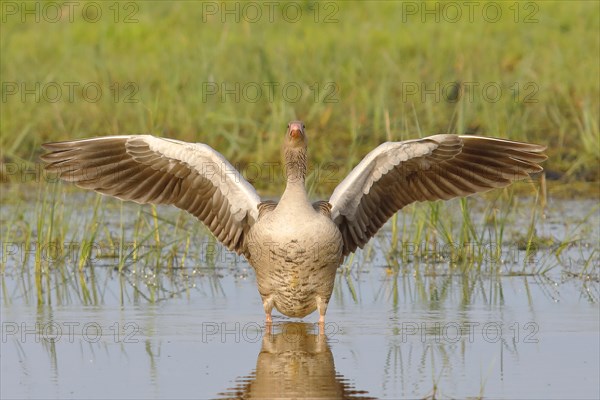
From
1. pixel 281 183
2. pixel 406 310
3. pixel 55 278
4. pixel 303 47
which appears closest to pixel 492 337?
pixel 406 310

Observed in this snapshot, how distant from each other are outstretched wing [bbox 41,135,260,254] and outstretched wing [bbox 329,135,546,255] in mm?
680

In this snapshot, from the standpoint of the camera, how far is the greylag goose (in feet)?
28.0

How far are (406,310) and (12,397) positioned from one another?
9.77ft

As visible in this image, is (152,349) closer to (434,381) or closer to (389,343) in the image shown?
(389,343)

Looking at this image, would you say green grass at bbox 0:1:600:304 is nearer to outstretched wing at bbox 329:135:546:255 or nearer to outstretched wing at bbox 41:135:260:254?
outstretched wing at bbox 329:135:546:255

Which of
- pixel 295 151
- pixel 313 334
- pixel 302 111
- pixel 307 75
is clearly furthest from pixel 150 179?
pixel 307 75

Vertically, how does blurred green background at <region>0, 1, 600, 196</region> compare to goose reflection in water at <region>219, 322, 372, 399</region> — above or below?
above

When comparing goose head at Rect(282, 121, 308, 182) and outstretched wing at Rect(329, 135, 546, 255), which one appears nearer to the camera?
goose head at Rect(282, 121, 308, 182)

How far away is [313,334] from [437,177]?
4.60 ft

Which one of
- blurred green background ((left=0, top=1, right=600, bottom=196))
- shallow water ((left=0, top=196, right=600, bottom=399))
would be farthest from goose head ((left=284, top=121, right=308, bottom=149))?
blurred green background ((left=0, top=1, right=600, bottom=196))

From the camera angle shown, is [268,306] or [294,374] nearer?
[294,374]

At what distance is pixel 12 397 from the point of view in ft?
21.4

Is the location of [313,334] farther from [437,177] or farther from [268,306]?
[437,177]

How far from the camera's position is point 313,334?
842cm
